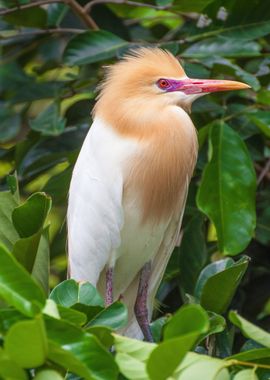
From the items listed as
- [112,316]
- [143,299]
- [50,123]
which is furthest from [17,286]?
[50,123]

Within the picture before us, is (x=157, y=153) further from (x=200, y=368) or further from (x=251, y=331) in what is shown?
(x=200, y=368)

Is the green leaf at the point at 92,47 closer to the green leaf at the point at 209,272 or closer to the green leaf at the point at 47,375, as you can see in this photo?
the green leaf at the point at 209,272

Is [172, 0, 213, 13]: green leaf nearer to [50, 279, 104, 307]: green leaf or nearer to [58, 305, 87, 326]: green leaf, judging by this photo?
[50, 279, 104, 307]: green leaf

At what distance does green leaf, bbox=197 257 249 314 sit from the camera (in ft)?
6.91

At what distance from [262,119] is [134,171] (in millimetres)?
414

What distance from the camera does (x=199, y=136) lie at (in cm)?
297

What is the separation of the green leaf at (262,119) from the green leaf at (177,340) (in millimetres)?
1395

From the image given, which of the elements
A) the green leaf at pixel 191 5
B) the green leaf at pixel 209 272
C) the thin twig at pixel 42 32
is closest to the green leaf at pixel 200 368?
the green leaf at pixel 209 272

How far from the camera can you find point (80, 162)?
2.79 meters

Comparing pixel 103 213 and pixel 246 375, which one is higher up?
pixel 246 375

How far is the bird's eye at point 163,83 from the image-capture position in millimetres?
2801

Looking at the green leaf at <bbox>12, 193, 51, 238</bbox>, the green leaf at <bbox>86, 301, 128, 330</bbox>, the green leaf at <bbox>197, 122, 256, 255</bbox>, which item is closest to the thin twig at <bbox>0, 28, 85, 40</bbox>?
the green leaf at <bbox>197, 122, 256, 255</bbox>

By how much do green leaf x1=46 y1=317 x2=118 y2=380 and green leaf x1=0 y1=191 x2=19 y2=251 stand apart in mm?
637

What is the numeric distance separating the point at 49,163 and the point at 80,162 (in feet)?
1.36
